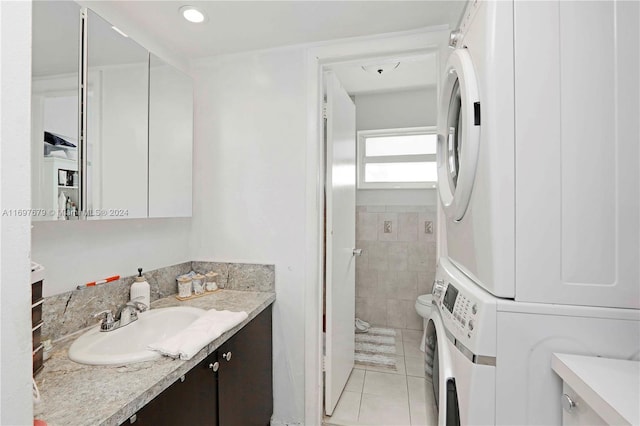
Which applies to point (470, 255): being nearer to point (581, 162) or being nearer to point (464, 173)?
point (464, 173)

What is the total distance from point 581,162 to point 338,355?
179 centimetres

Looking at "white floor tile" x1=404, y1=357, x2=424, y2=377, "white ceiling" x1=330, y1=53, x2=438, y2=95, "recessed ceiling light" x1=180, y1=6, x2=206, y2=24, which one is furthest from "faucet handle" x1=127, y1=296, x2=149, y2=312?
"white ceiling" x1=330, y1=53, x2=438, y2=95

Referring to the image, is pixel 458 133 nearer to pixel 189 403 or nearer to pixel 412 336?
pixel 189 403

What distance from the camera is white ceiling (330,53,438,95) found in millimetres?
2604

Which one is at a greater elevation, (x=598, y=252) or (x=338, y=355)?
(x=598, y=252)

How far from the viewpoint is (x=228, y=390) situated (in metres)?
1.38

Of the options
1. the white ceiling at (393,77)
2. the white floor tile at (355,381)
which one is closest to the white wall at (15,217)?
the white floor tile at (355,381)

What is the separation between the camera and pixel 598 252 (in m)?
0.79

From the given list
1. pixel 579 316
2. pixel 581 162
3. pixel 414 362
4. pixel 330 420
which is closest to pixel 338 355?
pixel 330 420

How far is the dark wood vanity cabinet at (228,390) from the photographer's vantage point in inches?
40.1

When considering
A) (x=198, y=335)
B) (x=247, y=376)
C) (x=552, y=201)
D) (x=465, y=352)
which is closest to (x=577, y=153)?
(x=552, y=201)

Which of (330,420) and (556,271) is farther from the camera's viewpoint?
(330,420)

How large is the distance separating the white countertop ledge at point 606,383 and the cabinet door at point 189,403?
112cm

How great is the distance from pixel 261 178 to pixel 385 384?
5.79 feet
